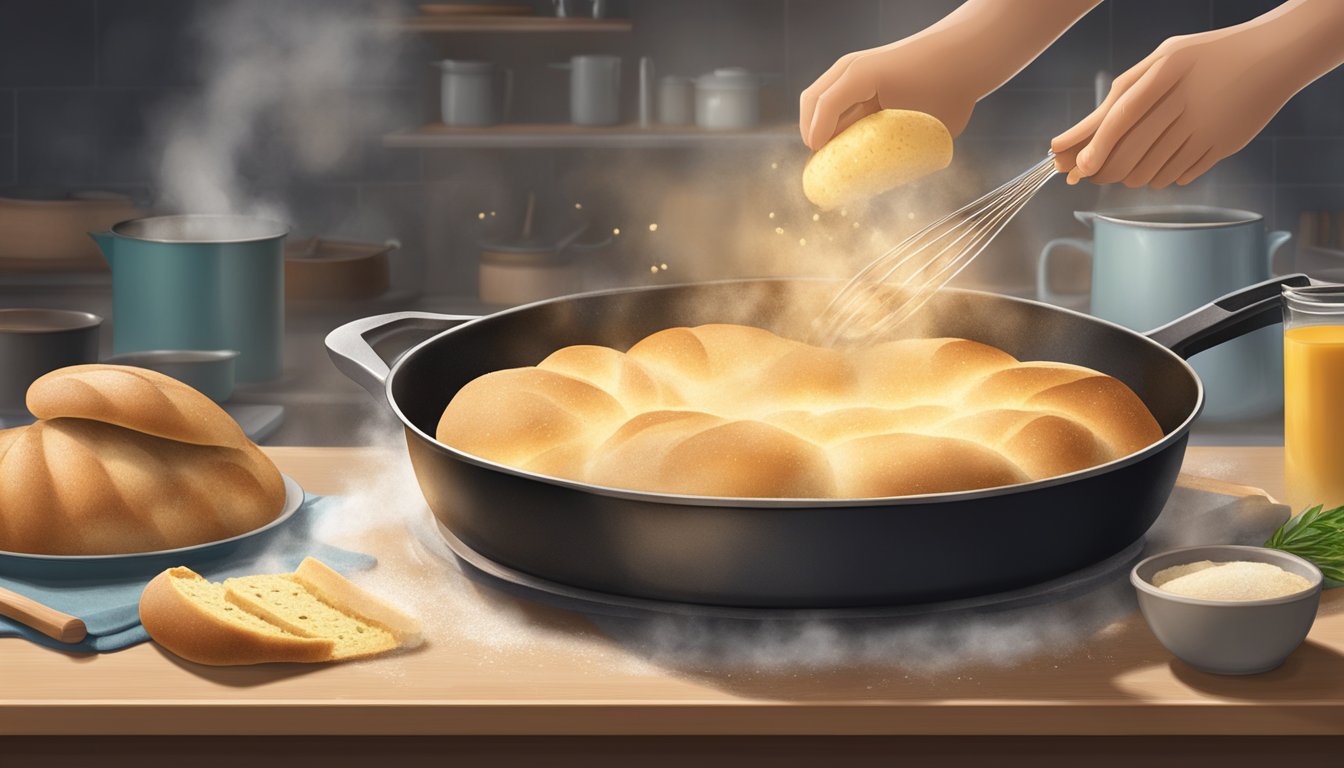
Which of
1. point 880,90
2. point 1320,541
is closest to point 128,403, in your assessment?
point 880,90

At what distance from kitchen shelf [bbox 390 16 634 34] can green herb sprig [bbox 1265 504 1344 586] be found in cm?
205

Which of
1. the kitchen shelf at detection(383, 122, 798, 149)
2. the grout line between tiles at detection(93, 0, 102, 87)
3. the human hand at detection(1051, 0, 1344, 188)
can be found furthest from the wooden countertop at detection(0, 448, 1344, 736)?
the grout line between tiles at detection(93, 0, 102, 87)

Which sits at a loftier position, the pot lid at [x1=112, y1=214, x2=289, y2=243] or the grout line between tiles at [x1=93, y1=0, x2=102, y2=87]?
the grout line between tiles at [x1=93, y1=0, x2=102, y2=87]

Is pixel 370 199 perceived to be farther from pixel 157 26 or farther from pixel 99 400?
pixel 99 400

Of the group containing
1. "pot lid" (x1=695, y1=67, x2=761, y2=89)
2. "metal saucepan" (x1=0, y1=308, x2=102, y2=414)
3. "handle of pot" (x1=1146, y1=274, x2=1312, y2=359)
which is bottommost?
"metal saucepan" (x1=0, y1=308, x2=102, y2=414)

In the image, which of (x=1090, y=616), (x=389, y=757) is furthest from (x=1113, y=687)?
(x=389, y=757)

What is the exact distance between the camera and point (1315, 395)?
3.11 ft

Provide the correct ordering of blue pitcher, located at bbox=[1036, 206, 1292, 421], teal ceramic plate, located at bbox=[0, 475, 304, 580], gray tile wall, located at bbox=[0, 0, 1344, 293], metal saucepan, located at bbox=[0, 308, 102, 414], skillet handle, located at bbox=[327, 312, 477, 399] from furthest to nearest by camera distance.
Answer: gray tile wall, located at bbox=[0, 0, 1344, 293]
blue pitcher, located at bbox=[1036, 206, 1292, 421]
metal saucepan, located at bbox=[0, 308, 102, 414]
skillet handle, located at bbox=[327, 312, 477, 399]
teal ceramic plate, located at bbox=[0, 475, 304, 580]

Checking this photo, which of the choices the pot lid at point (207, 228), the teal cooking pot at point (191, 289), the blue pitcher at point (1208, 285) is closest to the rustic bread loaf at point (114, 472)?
the teal cooking pot at point (191, 289)

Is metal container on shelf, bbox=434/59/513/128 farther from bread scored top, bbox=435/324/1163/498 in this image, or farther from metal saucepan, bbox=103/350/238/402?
bread scored top, bbox=435/324/1163/498

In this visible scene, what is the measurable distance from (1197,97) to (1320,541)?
355 mm

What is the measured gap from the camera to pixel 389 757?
0.73m

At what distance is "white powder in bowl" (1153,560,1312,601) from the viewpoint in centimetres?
74

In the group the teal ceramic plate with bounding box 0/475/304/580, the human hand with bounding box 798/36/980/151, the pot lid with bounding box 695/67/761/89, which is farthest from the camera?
the pot lid with bounding box 695/67/761/89
